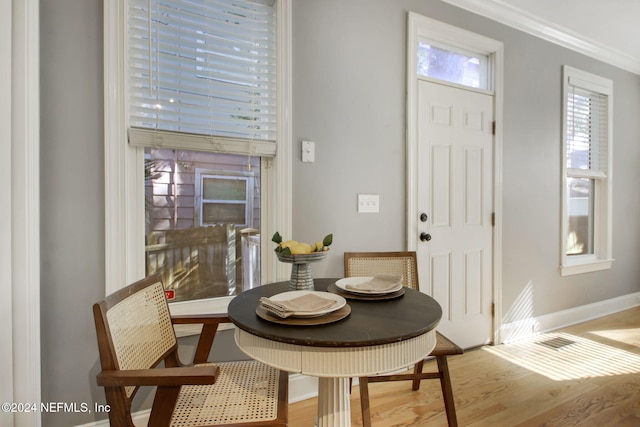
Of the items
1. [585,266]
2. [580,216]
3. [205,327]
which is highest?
[580,216]

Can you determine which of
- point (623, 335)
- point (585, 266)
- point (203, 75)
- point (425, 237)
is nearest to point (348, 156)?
point (425, 237)

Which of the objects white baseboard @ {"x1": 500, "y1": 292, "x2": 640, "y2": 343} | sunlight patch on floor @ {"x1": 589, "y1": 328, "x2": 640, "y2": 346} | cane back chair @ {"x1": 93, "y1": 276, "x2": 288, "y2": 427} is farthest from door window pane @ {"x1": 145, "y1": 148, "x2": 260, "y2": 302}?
sunlight patch on floor @ {"x1": 589, "y1": 328, "x2": 640, "y2": 346}

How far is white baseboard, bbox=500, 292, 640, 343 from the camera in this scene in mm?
2744

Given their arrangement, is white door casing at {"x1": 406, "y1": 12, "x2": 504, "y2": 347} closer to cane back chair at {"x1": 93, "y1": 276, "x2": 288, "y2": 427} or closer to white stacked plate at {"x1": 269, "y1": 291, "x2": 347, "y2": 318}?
white stacked plate at {"x1": 269, "y1": 291, "x2": 347, "y2": 318}

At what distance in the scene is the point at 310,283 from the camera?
1.31 meters

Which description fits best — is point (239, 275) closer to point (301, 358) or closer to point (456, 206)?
point (301, 358)

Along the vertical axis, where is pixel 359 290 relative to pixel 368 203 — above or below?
below

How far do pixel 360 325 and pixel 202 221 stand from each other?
3.93ft

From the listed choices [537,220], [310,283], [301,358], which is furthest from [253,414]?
[537,220]

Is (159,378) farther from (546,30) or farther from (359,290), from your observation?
(546,30)

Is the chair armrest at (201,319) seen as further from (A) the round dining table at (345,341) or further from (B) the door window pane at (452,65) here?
(B) the door window pane at (452,65)

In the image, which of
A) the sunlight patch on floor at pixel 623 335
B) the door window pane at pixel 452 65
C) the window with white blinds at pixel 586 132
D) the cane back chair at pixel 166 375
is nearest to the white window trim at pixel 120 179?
the cane back chair at pixel 166 375

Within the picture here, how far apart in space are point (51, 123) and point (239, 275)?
3.85 ft

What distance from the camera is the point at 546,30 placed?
9.26 ft
